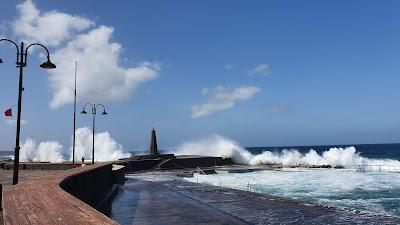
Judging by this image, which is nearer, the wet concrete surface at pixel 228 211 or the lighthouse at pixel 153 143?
the wet concrete surface at pixel 228 211

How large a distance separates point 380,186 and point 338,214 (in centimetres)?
2007

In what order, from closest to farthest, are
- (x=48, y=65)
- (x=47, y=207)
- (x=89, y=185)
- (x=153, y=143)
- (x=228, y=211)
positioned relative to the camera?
(x=47, y=207)
(x=48, y=65)
(x=228, y=211)
(x=89, y=185)
(x=153, y=143)

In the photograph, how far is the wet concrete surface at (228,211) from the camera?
38.8 ft

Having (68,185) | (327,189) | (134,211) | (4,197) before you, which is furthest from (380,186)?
(4,197)

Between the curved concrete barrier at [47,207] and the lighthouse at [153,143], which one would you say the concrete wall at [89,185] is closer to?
the curved concrete barrier at [47,207]

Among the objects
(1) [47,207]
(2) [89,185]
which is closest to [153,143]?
(2) [89,185]

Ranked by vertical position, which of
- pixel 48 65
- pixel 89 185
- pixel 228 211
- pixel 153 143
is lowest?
pixel 228 211

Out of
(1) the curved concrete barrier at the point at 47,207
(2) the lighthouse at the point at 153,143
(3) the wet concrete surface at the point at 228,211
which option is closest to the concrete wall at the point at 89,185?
(1) the curved concrete barrier at the point at 47,207

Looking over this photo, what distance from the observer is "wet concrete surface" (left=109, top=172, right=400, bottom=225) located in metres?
11.8

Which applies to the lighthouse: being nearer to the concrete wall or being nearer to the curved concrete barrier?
the concrete wall

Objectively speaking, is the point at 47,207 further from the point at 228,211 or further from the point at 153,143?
the point at 153,143

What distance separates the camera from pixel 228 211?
13.5 m

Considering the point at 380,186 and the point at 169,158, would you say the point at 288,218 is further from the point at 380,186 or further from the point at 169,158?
the point at 169,158

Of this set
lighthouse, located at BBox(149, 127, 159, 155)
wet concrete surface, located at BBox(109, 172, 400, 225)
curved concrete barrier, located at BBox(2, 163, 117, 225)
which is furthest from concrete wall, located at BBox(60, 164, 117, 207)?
lighthouse, located at BBox(149, 127, 159, 155)
